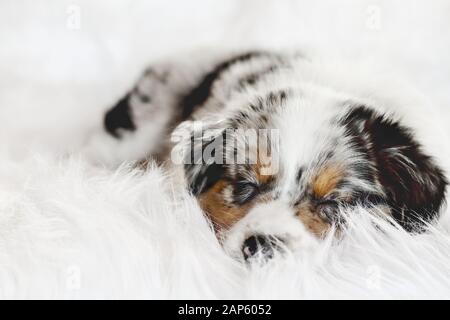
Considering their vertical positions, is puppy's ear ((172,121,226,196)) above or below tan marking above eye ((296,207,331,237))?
above

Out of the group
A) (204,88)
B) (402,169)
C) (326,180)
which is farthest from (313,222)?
(204,88)

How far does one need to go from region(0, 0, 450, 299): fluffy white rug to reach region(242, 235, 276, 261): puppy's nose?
0.07ft

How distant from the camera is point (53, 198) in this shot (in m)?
0.93

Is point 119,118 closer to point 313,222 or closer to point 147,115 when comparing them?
point 147,115

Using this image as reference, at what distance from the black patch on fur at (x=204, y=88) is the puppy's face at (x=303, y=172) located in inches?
2.4

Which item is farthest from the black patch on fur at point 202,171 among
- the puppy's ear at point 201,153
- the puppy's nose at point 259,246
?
the puppy's nose at point 259,246

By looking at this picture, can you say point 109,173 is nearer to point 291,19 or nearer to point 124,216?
point 124,216

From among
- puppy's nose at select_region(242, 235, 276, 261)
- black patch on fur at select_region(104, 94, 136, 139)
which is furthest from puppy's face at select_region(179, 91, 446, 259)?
black patch on fur at select_region(104, 94, 136, 139)

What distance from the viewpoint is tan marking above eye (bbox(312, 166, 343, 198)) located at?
0.89 metres

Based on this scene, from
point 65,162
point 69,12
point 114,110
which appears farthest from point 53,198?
point 69,12

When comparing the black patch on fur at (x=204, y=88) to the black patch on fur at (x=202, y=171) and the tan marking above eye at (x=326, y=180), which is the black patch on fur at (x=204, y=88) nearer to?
the black patch on fur at (x=202, y=171)

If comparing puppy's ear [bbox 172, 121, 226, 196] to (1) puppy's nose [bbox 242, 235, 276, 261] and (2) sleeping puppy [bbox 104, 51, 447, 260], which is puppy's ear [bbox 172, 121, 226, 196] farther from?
(1) puppy's nose [bbox 242, 235, 276, 261]

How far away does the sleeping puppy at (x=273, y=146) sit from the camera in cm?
89

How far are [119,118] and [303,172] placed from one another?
0.33m
